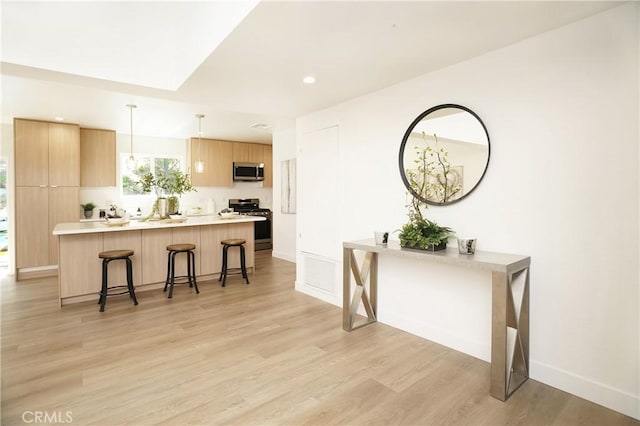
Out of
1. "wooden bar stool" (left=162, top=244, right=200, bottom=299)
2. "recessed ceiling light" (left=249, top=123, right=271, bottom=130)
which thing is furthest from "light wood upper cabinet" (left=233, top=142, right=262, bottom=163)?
"wooden bar stool" (left=162, top=244, right=200, bottom=299)

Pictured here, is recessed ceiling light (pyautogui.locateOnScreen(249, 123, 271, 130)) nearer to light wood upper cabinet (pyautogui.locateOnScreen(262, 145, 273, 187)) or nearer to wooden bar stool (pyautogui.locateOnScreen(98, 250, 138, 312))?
light wood upper cabinet (pyautogui.locateOnScreen(262, 145, 273, 187))

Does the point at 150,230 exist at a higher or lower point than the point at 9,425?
higher

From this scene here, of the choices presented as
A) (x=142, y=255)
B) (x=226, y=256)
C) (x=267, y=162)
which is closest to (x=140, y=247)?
(x=142, y=255)

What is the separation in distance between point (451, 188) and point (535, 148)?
681 millimetres

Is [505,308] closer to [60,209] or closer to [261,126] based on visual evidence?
[261,126]

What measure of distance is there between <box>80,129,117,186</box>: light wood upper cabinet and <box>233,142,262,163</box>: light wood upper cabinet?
94.5 inches

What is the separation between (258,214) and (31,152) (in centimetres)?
417

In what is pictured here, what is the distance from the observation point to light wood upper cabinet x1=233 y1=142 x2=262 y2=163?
779cm

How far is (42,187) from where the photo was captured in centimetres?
553

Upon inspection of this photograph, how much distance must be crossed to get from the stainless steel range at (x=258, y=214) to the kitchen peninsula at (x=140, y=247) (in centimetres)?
216

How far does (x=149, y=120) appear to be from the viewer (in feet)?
18.6

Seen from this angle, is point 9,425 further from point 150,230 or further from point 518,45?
point 518,45

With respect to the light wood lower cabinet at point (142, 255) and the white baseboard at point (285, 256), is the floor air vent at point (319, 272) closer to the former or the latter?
the light wood lower cabinet at point (142, 255)

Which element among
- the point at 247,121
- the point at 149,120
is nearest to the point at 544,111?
the point at 247,121
